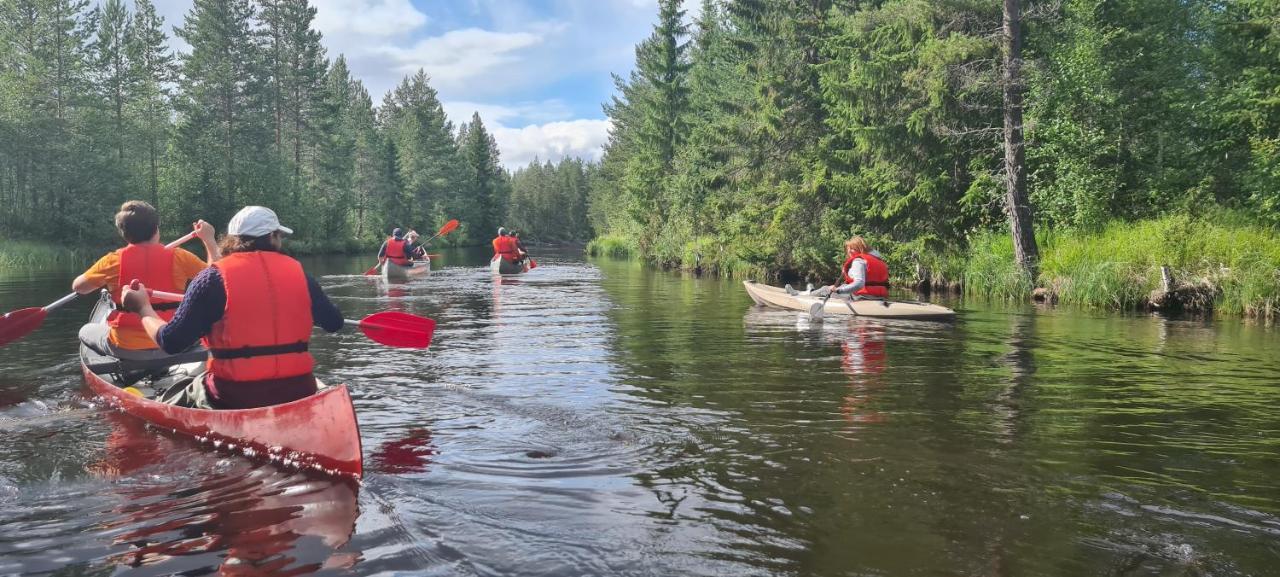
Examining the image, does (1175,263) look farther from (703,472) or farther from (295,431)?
(295,431)

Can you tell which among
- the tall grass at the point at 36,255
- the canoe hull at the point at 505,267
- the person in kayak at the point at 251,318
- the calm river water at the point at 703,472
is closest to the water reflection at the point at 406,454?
the calm river water at the point at 703,472

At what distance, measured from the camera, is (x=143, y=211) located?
22.0ft

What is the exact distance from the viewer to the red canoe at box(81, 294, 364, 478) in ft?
15.7

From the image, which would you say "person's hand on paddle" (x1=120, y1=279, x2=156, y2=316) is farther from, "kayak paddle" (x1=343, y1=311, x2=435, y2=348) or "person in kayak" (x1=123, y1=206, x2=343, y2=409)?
"kayak paddle" (x1=343, y1=311, x2=435, y2=348)

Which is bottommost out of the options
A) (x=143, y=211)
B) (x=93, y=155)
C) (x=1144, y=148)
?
(x=143, y=211)

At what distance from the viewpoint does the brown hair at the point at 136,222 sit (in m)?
6.57

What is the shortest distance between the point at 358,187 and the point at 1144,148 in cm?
5790

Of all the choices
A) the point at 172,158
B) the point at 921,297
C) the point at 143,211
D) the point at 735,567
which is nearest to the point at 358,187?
Answer: the point at 172,158

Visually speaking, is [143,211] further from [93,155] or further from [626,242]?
[626,242]

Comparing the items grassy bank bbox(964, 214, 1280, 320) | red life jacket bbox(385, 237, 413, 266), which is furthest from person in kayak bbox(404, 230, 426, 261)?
grassy bank bbox(964, 214, 1280, 320)

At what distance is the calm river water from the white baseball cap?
4.90ft

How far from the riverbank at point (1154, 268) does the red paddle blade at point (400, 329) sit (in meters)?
13.4

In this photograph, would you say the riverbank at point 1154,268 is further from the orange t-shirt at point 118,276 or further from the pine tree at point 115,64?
the pine tree at point 115,64

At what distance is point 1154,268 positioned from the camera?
14.7 metres
